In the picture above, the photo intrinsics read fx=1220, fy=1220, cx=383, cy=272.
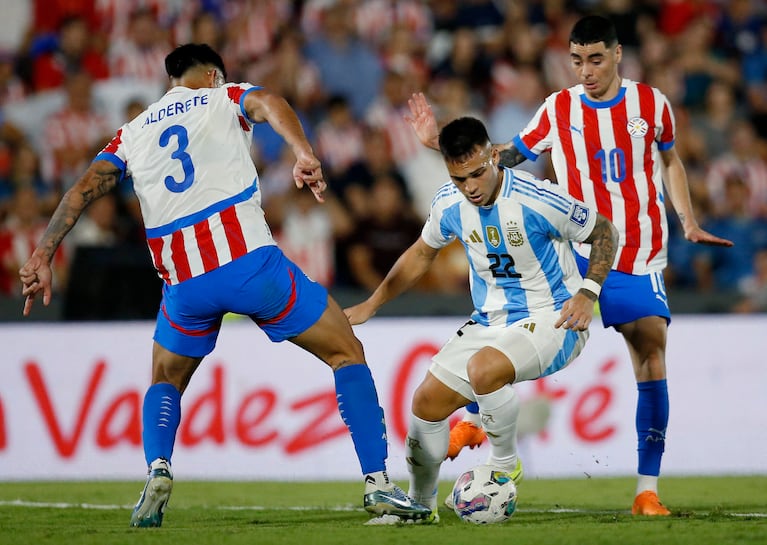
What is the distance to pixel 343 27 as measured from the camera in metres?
12.5

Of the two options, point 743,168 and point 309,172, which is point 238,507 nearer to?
point 309,172

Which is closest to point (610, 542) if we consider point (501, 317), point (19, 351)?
point (501, 317)

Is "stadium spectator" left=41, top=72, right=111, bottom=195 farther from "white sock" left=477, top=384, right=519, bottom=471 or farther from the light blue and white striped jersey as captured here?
"white sock" left=477, top=384, right=519, bottom=471

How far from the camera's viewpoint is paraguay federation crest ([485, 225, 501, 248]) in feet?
19.1

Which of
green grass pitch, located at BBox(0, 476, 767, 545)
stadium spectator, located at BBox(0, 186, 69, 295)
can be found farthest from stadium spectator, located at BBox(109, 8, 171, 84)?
green grass pitch, located at BBox(0, 476, 767, 545)

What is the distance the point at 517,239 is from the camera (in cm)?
579

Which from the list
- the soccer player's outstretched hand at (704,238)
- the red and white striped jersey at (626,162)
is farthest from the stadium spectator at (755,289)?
the soccer player's outstretched hand at (704,238)

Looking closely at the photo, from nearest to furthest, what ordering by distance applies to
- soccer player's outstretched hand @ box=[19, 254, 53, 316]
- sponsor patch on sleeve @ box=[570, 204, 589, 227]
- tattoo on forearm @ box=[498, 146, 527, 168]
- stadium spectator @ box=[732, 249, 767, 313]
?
soccer player's outstretched hand @ box=[19, 254, 53, 316] → sponsor patch on sleeve @ box=[570, 204, 589, 227] → tattoo on forearm @ box=[498, 146, 527, 168] → stadium spectator @ box=[732, 249, 767, 313]

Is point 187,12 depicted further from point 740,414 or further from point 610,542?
point 610,542

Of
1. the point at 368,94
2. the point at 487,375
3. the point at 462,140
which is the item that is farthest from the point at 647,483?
the point at 368,94

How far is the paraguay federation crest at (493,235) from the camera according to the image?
582 centimetres

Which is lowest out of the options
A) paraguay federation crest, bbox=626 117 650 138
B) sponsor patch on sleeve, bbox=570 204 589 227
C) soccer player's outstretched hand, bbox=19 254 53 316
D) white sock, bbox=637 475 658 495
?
white sock, bbox=637 475 658 495

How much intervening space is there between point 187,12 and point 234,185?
25.6 ft

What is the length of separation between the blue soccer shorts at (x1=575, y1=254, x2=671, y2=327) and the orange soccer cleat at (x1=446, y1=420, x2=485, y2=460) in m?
0.88
